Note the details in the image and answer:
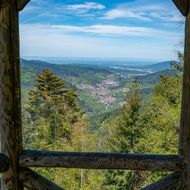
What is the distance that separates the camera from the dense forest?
51.8 feet

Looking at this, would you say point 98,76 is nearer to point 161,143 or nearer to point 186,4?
point 161,143

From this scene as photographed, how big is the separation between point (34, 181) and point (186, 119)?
1245 millimetres

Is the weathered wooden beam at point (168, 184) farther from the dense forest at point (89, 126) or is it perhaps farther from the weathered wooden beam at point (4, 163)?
the dense forest at point (89, 126)

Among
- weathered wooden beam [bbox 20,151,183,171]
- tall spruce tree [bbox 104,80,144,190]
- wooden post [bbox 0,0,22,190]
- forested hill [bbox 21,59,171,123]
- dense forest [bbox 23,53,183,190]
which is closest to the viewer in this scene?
wooden post [bbox 0,0,22,190]

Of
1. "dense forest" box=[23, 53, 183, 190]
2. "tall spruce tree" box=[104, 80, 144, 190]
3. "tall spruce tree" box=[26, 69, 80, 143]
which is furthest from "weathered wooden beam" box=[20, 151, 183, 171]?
"tall spruce tree" box=[104, 80, 144, 190]

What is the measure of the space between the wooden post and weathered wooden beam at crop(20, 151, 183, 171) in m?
0.12

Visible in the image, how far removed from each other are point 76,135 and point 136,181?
149 inches

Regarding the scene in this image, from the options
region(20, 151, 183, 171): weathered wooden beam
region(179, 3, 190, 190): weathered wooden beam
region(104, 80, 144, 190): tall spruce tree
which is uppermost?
region(179, 3, 190, 190): weathered wooden beam

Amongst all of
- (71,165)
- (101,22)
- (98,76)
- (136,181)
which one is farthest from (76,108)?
(101,22)

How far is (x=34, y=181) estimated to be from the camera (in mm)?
2715

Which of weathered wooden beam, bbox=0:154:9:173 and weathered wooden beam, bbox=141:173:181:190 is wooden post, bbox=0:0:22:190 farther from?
weathered wooden beam, bbox=141:173:181:190

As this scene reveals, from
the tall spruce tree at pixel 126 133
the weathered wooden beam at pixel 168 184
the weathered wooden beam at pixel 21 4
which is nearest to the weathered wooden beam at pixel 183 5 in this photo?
the weathered wooden beam at pixel 21 4

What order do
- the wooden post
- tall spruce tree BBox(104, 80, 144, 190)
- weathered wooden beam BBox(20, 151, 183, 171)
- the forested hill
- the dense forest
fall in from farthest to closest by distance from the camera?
the forested hill < tall spruce tree BBox(104, 80, 144, 190) < the dense forest < weathered wooden beam BBox(20, 151, 183, 171) < the wooden post

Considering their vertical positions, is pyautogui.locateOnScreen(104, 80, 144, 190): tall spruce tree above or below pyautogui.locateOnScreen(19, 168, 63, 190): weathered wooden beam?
below
